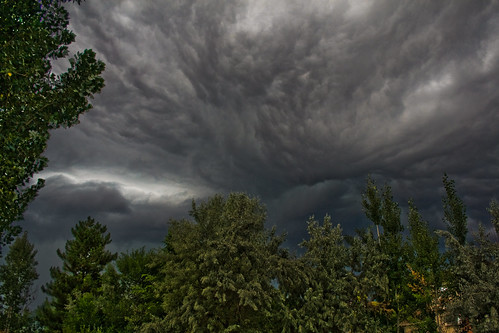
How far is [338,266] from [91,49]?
1388 inches

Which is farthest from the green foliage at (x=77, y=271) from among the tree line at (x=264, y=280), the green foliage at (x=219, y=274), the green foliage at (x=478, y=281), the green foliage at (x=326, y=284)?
the green foliage at (x=478, y=281)

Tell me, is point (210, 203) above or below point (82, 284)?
above

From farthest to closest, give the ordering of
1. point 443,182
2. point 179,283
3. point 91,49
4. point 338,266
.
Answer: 1. point 443,182
2. point 338,266
3. point 179,283
4. point 91,49

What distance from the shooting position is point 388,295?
124 feet

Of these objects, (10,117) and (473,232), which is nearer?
(10,117)

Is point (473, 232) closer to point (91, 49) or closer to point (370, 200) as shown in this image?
point (370, 200)

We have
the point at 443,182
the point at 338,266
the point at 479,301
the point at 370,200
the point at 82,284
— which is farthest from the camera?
the point at 443,182

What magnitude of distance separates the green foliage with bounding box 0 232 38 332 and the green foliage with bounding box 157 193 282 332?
88.4ft

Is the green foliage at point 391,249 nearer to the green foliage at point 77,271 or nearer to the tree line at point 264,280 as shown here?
the tree line at point 264,280

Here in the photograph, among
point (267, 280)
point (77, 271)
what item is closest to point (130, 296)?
point (77, 271)

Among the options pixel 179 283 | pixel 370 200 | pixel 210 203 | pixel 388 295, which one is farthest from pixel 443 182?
pixel 179 283

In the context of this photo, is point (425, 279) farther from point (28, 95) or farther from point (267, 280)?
point (28, 95)

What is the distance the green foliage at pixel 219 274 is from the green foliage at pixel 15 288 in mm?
26958

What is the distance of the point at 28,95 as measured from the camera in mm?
10211
